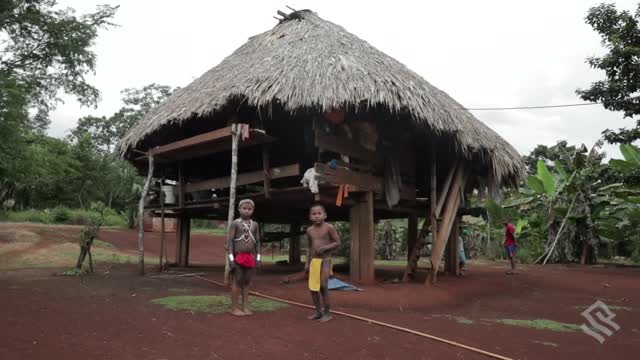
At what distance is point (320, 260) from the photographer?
221 inches

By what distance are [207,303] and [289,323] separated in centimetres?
136

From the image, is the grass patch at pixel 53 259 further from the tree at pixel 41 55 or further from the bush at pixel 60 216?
the bush at pixel 60 216

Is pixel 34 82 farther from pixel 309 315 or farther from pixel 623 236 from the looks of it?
pixel 623 236

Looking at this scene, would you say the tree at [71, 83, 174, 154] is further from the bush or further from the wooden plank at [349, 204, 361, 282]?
the wooden plank at [349, 204, 361, 282]

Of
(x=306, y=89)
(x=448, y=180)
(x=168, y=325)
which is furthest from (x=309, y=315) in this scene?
(x=448, y=180)

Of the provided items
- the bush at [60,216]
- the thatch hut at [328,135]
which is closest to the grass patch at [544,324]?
the thatch hut at [328,135]

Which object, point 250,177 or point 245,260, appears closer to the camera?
point 245,260

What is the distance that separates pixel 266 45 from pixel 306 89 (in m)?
3.16

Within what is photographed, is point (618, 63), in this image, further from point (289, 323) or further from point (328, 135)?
point (289, 323)

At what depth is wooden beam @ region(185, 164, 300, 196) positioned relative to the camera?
842 centimetres

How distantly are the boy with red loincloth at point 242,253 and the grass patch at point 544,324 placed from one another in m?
2.90

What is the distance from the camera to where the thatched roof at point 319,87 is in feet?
26.0

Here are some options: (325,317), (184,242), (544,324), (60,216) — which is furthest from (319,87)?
(60,216)

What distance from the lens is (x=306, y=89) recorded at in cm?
789
